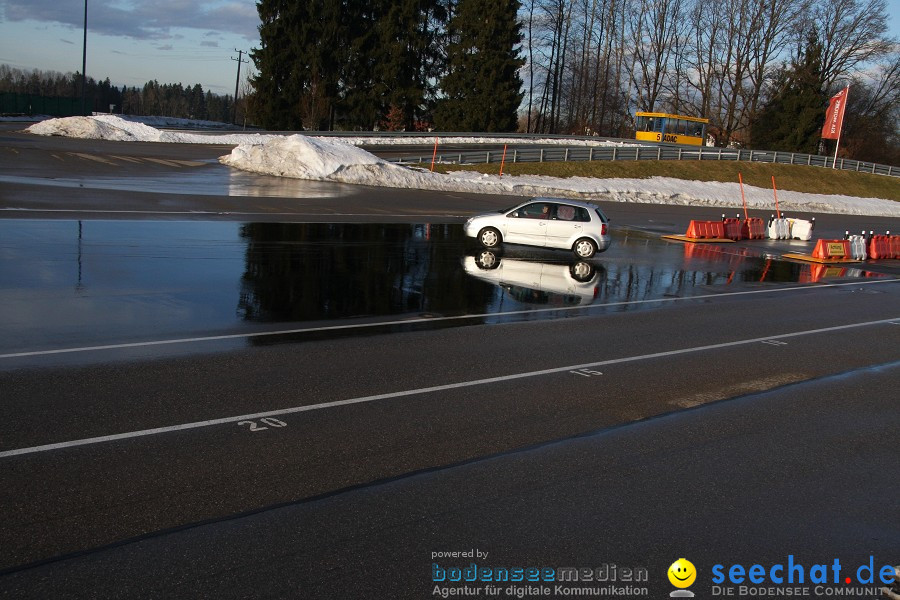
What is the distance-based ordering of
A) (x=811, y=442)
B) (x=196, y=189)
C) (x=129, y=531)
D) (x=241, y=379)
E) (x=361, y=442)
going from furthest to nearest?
(x=196, y=189) < (x=241, y=379) < (x=811, y=442) < (x=361, y=442) < (x=129, y=531)

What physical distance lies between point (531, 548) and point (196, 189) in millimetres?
26179

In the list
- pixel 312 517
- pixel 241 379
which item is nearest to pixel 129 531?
pixel 312 517

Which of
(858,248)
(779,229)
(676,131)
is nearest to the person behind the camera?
(858,248)

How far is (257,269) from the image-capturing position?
15438 millimetres

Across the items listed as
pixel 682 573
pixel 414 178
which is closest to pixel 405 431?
pixel 682 573

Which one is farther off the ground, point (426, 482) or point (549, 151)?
point (549, 151)

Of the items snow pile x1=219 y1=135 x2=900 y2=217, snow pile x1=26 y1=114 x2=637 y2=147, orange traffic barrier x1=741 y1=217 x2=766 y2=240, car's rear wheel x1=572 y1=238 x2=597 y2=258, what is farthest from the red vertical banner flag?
car's rear wheel x1=572 y1=238 x2=597 y2=258

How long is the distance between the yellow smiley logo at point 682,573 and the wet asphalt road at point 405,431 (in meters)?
0.08

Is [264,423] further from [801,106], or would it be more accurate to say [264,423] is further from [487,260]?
[801,106]

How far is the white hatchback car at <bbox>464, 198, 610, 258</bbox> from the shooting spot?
20203mm

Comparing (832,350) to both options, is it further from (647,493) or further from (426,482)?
(426,482)

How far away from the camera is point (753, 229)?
30281 mm

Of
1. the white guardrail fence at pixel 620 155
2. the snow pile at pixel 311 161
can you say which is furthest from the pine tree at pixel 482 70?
the snow pile at pixel 311 161

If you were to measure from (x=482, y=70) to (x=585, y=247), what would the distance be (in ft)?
191
